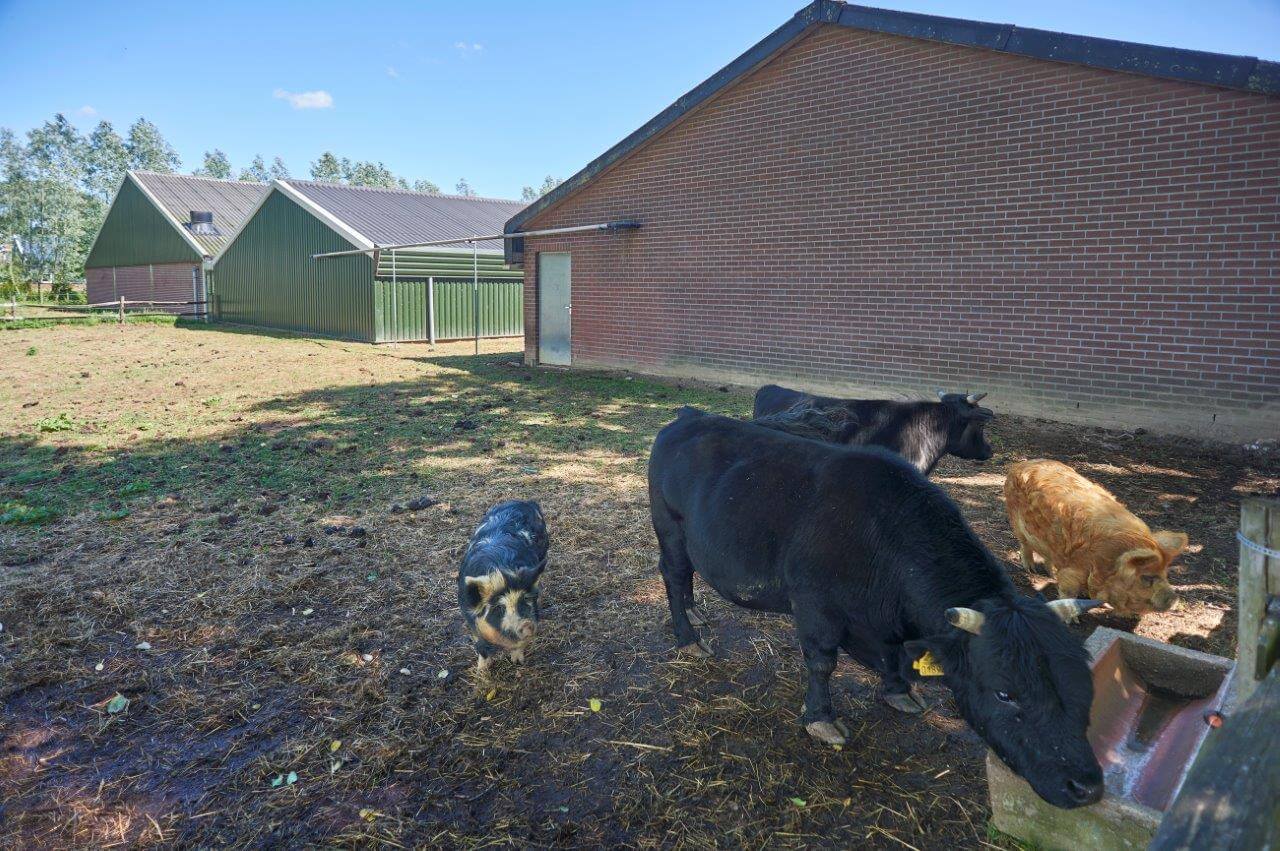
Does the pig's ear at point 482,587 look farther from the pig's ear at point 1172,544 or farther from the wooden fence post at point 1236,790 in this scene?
the pig's ear at point 1172,544

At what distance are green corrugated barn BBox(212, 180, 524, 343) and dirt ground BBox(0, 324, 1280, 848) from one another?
15.5 meters

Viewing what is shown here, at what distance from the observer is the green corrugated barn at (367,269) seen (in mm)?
24359

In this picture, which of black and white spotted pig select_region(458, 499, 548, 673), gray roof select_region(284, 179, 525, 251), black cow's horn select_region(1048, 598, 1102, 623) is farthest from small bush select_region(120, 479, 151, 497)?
gray roof select_region(284, 179, 525, 251)

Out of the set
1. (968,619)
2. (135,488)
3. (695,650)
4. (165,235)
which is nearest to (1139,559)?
(968,619)

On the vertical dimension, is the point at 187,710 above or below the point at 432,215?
below

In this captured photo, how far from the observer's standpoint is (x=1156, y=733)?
11.6 feet

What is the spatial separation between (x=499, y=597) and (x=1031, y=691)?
2.83 m

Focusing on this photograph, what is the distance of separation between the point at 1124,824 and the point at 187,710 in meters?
4.41

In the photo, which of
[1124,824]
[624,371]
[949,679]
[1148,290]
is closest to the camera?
[1124,824]

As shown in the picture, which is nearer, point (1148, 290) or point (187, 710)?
point (187, 710)

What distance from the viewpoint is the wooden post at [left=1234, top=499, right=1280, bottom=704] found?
2400 millimetres

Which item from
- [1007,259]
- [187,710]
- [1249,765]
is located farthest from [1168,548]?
[1007,259]

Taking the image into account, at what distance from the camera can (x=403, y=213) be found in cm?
2850

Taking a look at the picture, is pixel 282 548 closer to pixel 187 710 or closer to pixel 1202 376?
pixel 187 710
